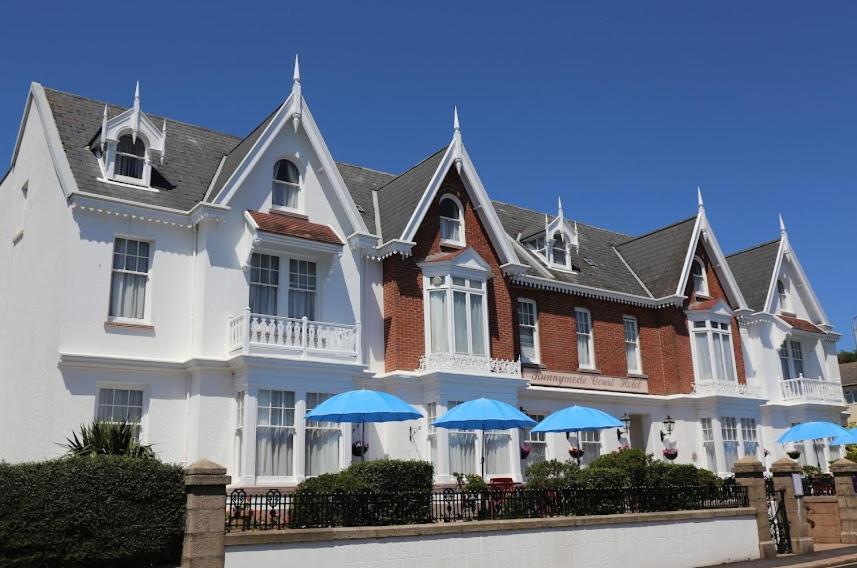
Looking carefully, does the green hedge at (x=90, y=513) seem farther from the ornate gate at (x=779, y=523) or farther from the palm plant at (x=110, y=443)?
the ornate gate at (x=779, y=523)

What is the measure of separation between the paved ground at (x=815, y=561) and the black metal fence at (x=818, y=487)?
3.48 meters

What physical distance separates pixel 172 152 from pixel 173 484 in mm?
→ 12435

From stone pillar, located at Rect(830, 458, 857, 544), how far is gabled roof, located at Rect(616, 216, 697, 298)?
1030 cm

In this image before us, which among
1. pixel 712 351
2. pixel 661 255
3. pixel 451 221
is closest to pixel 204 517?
pixel 451 221

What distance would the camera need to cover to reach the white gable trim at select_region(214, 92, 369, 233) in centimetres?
2192

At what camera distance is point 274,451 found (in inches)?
803

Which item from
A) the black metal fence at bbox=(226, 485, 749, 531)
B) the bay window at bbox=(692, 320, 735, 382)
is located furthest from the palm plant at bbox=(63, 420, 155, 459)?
the bay window at bbox=(692, 320, 735, 382)

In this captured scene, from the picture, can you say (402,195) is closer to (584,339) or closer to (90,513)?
(584,339)

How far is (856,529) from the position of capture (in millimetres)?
22453

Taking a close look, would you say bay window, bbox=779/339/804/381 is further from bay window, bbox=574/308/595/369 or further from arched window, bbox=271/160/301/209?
arched window, bbox=271/160/301/209

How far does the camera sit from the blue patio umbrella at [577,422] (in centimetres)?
2073

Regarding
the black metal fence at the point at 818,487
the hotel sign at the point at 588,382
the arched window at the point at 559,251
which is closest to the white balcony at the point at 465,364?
the hotel sign at the point at 588,382

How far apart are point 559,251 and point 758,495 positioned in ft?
42.8

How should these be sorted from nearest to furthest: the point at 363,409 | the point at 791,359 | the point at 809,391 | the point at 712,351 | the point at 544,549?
1. the point at 544,549
2. the point at 363,409
3. the point at 712,351
4. the point at 809,391
5. the point at 791,359
